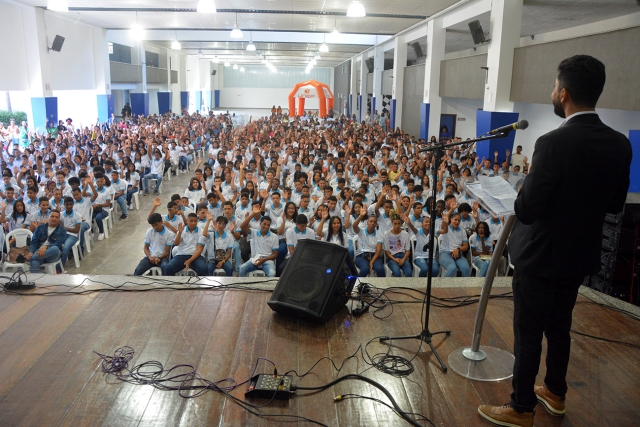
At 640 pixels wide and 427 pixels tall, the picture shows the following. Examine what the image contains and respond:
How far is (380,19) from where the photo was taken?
12.9 meters

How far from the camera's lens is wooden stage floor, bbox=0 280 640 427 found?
2248 millimetres

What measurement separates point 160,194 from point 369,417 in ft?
29.6

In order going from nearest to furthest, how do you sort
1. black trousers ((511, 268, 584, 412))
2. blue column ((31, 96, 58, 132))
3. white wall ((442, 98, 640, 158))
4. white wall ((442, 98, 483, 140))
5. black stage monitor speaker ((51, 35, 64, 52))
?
black trousers ((511, 268, 584, 412)) → white wall ((442, 98, 640, 158)) → blue column ((31, 96, 58, 132)) → black stage monitor speaker ((51, 35, 64, 52)) → white wall ((442, 98, 483, 140))

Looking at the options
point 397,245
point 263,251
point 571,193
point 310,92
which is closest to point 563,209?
point 571,193

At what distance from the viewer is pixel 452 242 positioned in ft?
17.8

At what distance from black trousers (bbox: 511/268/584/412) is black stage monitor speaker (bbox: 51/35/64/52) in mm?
14010

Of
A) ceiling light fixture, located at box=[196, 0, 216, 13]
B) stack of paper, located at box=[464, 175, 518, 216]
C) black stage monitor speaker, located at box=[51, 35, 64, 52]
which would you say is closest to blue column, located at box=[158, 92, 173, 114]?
black stage monitor speaker, located at box=[51, 35, 64, 52]

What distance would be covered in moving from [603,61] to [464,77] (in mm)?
4564

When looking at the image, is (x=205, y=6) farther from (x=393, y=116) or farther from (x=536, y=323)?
(x=393, y=116)

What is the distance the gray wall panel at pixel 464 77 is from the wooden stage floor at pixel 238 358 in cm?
700

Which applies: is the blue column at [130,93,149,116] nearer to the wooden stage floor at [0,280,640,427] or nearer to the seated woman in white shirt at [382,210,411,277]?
the seated woman in white shirt at [382,210,411,277]

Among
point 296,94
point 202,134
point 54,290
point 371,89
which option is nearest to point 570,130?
point 54,290

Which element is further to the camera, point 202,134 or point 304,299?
point 202,134

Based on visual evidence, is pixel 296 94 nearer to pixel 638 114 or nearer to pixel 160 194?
pixel 160 194
